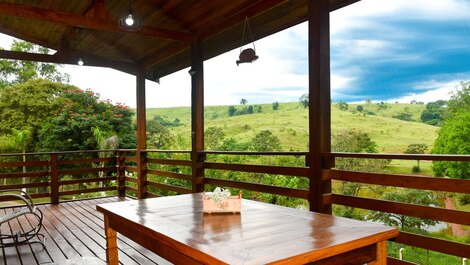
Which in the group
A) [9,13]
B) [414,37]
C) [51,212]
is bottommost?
[51,212]

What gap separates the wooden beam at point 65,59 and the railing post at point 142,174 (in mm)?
1674

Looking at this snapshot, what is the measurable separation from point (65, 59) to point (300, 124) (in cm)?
449

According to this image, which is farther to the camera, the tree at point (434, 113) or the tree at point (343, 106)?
the tree at point (343, 106)

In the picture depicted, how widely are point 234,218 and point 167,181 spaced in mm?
6590

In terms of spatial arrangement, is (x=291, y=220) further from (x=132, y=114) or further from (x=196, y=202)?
(x=132, y=114)

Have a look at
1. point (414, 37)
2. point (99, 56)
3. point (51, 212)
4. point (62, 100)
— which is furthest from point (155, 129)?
point (414, 37)

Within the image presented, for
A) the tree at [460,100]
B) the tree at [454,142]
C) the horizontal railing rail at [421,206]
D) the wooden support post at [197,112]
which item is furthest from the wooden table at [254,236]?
the wooden support post at [197,112]

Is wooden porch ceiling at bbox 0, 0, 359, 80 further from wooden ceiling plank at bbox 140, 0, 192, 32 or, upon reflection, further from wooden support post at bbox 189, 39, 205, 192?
wooden support post at bbox 189, 39, 205, 192

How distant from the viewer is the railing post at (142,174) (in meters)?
6.93

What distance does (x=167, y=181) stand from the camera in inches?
333

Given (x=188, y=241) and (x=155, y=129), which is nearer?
(x=188, y=241)

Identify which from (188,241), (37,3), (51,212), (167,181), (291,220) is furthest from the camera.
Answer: (167,181)

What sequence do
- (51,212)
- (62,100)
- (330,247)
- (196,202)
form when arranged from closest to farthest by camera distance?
(330,247) < (196,202) < (51,212) < (62,100)

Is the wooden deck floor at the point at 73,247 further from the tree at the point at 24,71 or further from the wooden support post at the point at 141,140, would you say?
the tree at the point at 24,71
